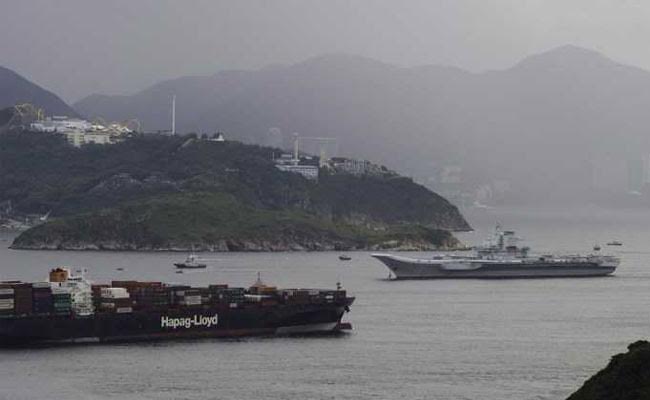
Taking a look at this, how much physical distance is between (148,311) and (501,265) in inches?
2006

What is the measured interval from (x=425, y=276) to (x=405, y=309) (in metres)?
29.8

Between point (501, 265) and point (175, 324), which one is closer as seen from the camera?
point (175, 324)

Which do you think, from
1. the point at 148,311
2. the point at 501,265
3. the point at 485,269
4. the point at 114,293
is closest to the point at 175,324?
the point at 148,311

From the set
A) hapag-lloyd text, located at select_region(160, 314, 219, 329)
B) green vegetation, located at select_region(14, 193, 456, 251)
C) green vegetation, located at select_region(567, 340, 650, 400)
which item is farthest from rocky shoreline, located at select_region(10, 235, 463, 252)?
green vegetation, located at select_region(567, 340, 650, 400)

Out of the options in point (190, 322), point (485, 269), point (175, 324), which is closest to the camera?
point (175, 324)

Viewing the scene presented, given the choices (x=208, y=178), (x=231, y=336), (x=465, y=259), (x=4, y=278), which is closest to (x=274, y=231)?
(x=208, y=178)

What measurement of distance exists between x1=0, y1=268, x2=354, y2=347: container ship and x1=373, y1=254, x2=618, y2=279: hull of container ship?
40.2 metres

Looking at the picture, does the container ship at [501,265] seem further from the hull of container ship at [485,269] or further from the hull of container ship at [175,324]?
the hull of container ship at [175,324]

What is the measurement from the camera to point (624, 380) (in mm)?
37625

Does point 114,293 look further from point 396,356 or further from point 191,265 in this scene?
point 191,265

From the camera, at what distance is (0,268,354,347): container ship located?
6400cm

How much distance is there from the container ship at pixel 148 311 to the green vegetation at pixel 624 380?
30372mm

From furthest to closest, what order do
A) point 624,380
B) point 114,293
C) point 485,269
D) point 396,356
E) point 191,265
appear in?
point 191,265, point 485,269, point 114,293, point 396,356, point 624,380

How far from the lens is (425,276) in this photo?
368ft
